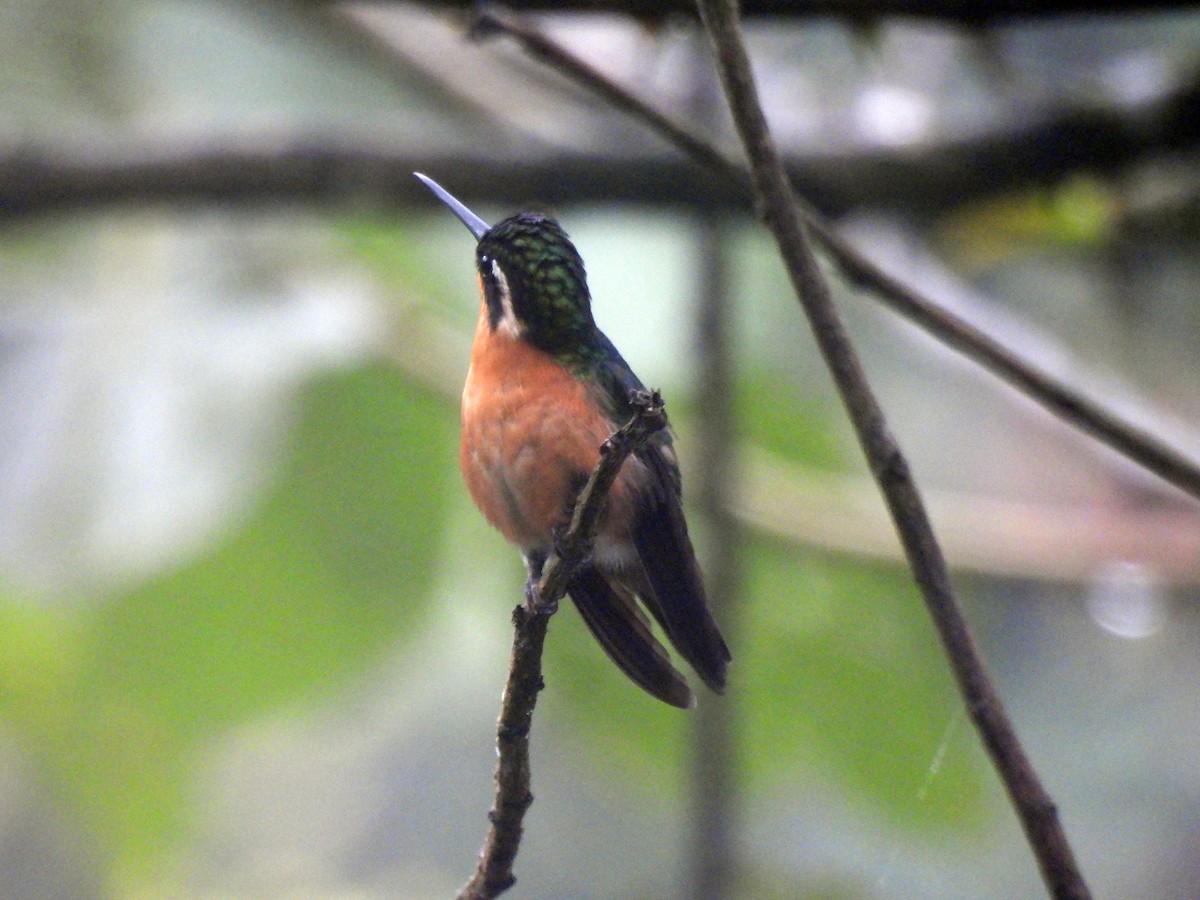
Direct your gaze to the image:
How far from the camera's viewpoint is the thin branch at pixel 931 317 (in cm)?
183

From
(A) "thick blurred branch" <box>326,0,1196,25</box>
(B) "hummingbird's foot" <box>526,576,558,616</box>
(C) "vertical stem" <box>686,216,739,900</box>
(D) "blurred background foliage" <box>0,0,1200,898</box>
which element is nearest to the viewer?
(B) "hummingbird's foot" <box>526,576,558,616</box>

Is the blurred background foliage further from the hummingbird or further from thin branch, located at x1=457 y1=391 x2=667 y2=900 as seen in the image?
thin branch, located at x1=457 y1=391 x2=667 y2=900

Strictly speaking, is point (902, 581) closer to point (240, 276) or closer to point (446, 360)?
point (446, 360)

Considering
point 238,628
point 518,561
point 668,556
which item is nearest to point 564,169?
point 518,561

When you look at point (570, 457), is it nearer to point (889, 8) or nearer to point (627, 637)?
point (627, 637)

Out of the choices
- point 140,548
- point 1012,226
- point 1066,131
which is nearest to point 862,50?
point 1066,131

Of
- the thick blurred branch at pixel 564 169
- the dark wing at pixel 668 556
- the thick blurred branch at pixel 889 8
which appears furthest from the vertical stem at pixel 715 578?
the dark wing at pixel 668 556

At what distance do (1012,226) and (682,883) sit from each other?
219 cm

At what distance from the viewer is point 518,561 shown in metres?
4.12

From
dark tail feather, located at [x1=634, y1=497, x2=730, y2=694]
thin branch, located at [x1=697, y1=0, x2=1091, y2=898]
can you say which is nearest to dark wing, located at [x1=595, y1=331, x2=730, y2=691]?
dark tail feather, located at [x1=634, y1=497, x2=730, y2=694]

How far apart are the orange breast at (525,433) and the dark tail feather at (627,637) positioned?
11cm

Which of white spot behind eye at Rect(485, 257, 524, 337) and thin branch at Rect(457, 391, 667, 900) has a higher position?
white spot behind eye at Rect(485, 257, 524, 337)

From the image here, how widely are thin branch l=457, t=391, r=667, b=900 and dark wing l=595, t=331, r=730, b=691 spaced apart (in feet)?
0.52

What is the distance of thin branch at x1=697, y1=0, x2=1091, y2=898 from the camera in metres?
1.47
